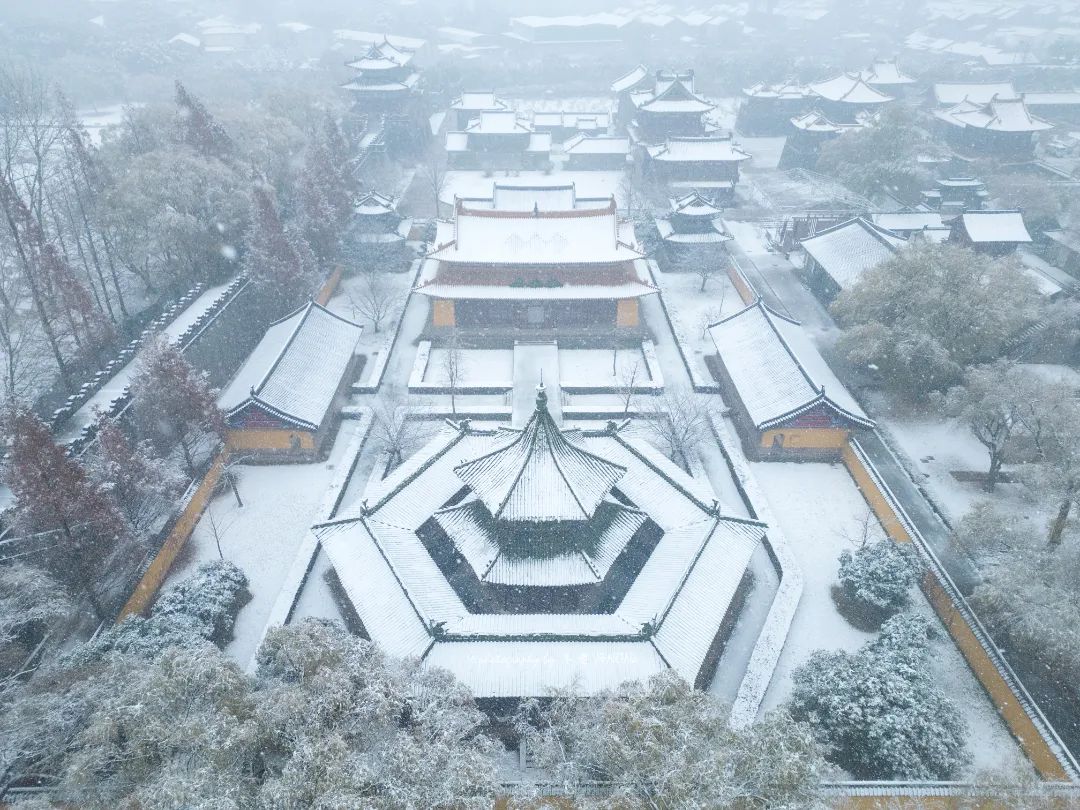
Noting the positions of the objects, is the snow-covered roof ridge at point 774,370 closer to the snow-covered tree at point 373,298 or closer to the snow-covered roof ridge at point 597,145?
the snow-covered tree at point 373,298

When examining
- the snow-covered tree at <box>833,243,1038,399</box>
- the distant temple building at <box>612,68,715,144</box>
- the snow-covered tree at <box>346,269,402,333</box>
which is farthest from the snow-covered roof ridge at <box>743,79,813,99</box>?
the snow-covered tree at <box>346,269,402,333</box>

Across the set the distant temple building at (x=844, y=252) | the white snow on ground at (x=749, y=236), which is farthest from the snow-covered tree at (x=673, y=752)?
the white snow on ground at (x=749, y=236)

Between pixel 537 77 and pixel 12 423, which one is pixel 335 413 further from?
pixel 537 77

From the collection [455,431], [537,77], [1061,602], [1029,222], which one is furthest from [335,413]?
[537,77]

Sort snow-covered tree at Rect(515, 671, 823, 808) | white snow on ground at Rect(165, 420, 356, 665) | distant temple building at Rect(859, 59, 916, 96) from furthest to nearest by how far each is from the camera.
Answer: distant temple building at Rect(859, 59, 916, 96), white snow on ground at Rect(165, 420, 356, 665), snow-covered tree at Rect(515, 671, 823, 808)

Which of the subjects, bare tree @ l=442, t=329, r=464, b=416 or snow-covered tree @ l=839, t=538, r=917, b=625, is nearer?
snow-covered tree @ l=839, t=538, r=917, b=625

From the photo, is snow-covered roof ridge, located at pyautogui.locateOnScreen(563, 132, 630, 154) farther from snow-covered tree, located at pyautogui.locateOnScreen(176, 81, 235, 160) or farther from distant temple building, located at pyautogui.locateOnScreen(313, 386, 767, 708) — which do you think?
distant temple building, located at pyautogui.locateOnScreen(313, 386, 767, 708)
